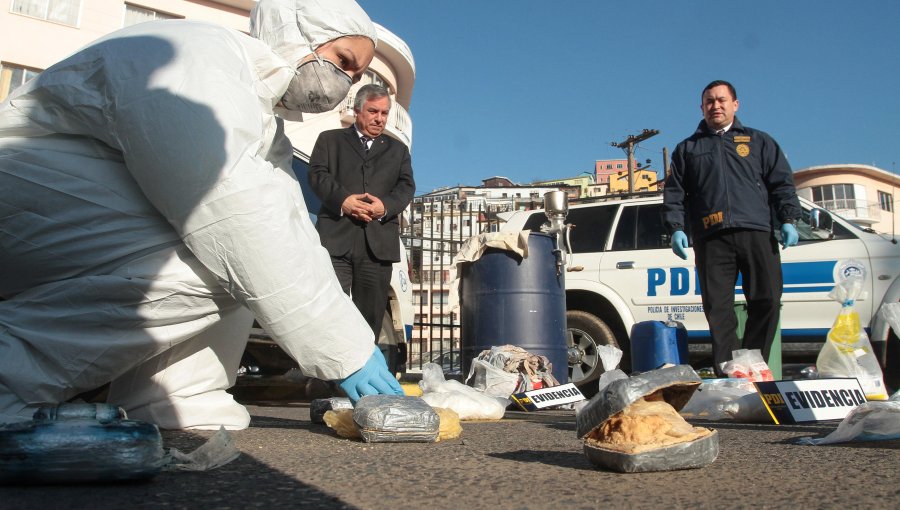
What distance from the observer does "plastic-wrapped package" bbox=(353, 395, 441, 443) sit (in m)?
2.11

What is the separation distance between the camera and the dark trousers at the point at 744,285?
14.1 ft

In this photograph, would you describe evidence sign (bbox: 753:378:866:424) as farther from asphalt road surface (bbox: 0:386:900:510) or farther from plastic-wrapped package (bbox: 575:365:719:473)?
plastic-wrapped package (bbox: 575:365:719:473)

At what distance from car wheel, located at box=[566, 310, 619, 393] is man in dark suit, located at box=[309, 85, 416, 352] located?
3.05 meters

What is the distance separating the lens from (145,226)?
6.80 feet

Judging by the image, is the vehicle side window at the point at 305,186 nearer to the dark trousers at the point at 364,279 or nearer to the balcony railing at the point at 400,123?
the dark trousers at the point at 364,279

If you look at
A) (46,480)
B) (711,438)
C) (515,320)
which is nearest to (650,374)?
(711,438)

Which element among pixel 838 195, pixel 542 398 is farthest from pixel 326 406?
pixel 838 195

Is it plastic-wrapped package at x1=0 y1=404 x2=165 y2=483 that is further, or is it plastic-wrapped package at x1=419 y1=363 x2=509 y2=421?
plastic-wrapped package at x1=419 y1=363 x2=509 y2=421

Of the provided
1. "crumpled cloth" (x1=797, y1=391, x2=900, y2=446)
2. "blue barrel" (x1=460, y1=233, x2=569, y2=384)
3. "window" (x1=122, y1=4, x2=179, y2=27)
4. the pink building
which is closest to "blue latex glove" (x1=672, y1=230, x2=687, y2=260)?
"blue barrel" (x1=460, y1=233, x2=569, y2=384)

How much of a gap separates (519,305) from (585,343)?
5.42 ft

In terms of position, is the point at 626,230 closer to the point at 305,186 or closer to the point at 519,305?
the point at 519,305

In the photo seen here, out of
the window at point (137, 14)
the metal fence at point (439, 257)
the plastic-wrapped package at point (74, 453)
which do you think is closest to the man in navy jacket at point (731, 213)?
the metal fence at point (439, 257)

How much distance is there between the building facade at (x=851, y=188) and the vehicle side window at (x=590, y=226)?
5927 cm

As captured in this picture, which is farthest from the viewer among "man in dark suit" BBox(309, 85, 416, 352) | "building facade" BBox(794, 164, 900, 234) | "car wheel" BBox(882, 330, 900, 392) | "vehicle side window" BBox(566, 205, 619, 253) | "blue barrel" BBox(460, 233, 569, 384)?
"building facade" BBox(794, 164, 900, 234)
